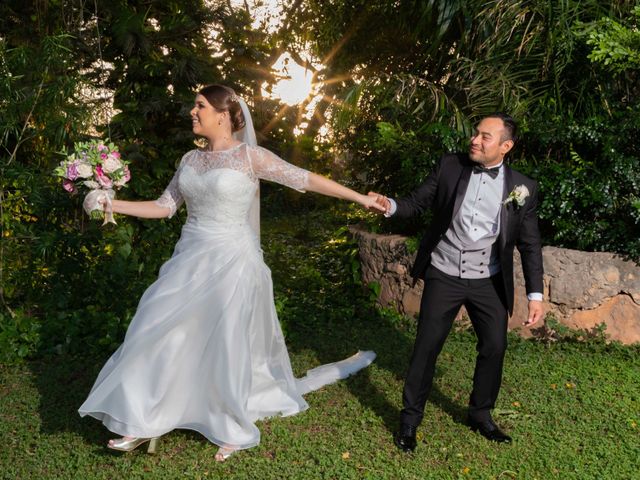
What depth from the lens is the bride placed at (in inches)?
152

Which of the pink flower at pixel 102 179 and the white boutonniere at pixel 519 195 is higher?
the white boutonniere at pixel 519 195

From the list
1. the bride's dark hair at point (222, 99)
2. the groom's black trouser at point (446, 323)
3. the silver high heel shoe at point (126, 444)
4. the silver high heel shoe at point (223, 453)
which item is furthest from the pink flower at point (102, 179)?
the groom's black trouser at point (446, 323)

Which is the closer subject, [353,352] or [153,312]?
[153,312]

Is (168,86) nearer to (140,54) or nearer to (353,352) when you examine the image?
(140,54)

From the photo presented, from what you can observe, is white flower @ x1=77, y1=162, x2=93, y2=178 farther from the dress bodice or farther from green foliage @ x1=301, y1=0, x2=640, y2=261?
green foliage @ x1=301, y1=0, x2=640, y2=261

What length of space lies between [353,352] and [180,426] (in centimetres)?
230

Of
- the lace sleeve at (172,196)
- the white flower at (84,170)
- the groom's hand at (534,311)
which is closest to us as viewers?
the white flower at (84,170)

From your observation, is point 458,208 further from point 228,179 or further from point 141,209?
point 141,209

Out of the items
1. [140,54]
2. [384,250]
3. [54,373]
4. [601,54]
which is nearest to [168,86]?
[140,54]

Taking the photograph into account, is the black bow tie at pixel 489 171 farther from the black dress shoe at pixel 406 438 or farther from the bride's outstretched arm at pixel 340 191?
the black dress shoe at pixel 406 438

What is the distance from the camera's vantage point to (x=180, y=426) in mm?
3949

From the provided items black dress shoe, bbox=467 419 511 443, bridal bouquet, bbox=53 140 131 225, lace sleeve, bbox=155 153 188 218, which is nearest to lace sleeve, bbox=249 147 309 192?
lace sleeve, bbox=155 153 188 218

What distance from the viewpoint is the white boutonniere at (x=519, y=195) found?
154 inches

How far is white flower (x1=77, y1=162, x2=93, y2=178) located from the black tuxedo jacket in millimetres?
1781
